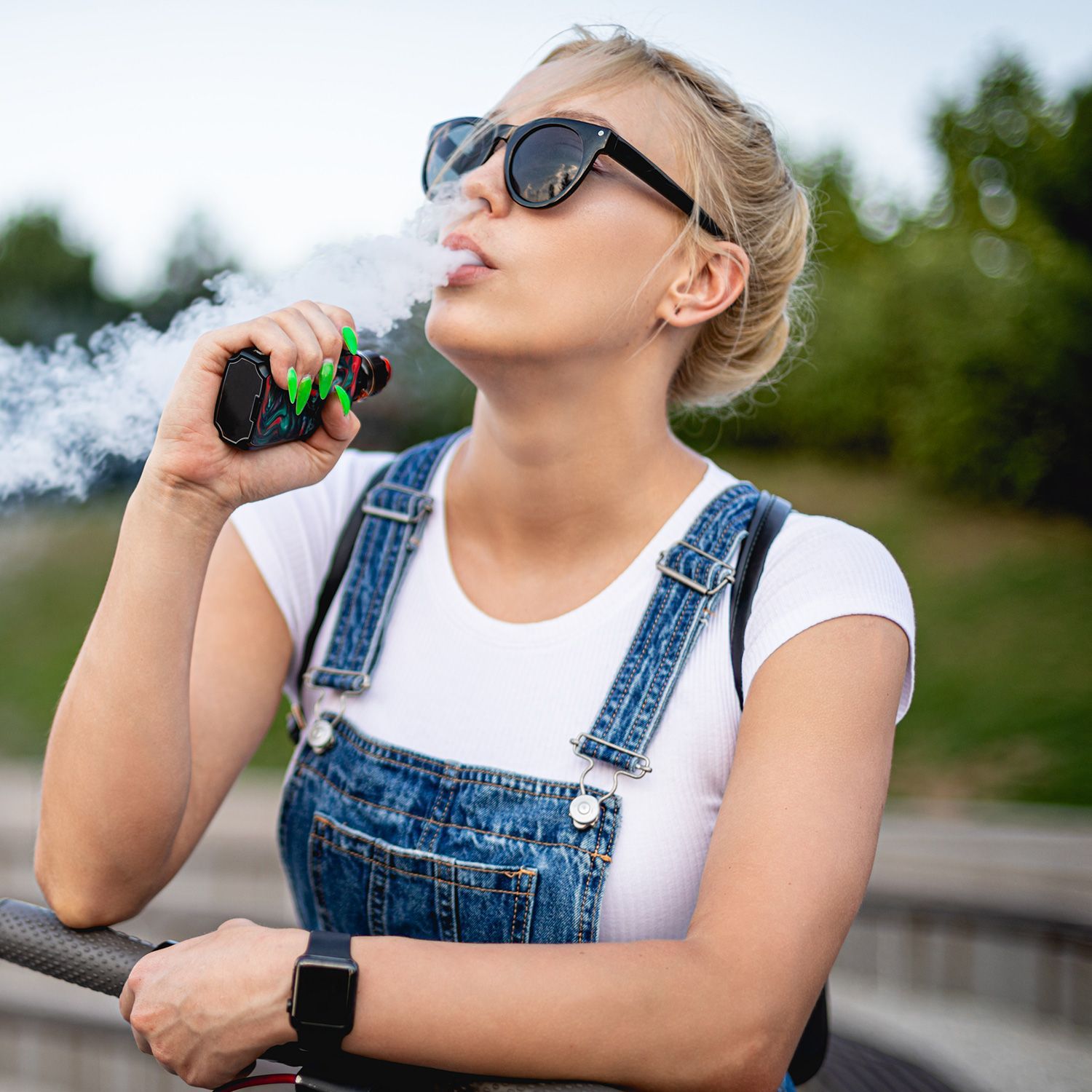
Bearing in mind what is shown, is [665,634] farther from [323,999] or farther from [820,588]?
[323,999]

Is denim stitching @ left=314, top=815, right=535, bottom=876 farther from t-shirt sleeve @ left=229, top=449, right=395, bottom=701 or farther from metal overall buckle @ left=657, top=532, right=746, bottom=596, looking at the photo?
metal overall buckle @ left=657, top=532, right=746, bottom=596

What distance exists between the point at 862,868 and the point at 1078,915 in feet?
8.42

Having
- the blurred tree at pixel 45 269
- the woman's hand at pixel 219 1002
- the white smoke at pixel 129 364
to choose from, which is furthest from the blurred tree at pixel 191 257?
the woman's hand at pixel 219 1002

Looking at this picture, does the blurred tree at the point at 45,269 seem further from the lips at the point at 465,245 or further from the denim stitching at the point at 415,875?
the denim stitching at the point at 415,875

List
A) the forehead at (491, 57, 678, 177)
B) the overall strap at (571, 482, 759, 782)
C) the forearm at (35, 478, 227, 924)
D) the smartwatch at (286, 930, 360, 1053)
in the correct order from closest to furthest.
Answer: the smartwatch at (286, 930, 360, 1053), the forearm at (35, 478, 227, 924), the overall strap at (571, 482, 759, 782), the forehead at (491, 57, 678, 177)

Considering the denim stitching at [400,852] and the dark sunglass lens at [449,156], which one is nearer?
the denim stitching at [400,852]

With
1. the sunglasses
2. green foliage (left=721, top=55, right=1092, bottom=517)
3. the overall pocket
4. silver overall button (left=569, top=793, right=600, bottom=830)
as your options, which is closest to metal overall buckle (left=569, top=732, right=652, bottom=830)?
silver overall button (left=569, top=793, right=600, bottom=830)

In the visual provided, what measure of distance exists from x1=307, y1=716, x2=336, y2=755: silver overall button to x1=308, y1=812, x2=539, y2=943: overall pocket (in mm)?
119

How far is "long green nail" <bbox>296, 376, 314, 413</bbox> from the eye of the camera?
1597 mm

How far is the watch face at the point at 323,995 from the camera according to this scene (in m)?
1.38

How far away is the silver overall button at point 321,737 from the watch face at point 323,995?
0.63m

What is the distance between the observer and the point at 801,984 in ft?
4.91

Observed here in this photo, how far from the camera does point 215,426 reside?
162 cm

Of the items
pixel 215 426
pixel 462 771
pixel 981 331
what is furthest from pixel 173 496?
pixel 981 331
